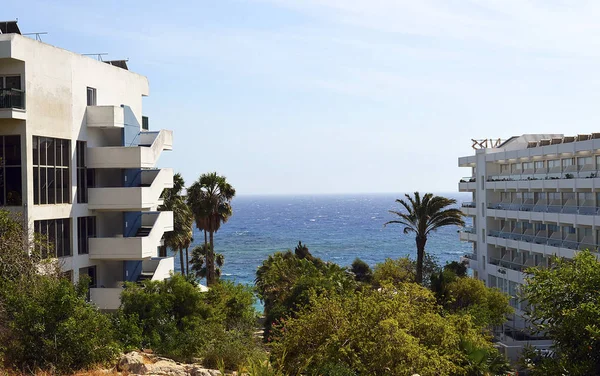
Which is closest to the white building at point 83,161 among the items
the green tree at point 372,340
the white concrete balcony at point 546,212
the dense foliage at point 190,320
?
the dense foliage at point 190,320

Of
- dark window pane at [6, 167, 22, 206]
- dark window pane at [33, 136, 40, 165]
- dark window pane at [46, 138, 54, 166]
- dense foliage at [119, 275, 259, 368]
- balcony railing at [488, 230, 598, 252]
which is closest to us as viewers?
dense foliage at [119, 275, 259, 368]

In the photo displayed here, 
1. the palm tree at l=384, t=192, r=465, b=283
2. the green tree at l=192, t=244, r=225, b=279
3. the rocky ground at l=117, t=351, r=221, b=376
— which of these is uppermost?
the palm tree at l=384, t=192, r=465, b=283

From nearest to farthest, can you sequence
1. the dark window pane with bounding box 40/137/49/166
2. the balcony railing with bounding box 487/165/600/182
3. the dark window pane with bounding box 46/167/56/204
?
the dark window pane with bounding box 40/137/49/166, the dark window pane with bounding box 46/167/56/204, the balcony railing with bounding box 487/165/600/182

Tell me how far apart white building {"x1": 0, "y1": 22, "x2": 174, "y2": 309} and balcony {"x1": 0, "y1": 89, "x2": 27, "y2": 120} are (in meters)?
0.04

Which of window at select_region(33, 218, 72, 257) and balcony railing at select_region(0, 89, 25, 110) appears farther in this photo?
window at select_region(33, 218, 72, 257)

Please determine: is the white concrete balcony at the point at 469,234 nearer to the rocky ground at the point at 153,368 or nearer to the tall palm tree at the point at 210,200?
the tall palm tree at the point at 210,200

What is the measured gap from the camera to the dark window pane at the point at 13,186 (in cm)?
3136

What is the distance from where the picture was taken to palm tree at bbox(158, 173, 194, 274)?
54625mm

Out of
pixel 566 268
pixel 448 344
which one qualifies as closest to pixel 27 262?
pixel 448 344

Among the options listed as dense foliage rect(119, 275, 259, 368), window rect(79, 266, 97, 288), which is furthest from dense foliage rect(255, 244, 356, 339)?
window rect(79, 266, 97, 288)

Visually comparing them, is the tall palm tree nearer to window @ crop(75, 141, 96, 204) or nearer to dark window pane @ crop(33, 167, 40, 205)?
window @ crop(75, 141, 96, 204)

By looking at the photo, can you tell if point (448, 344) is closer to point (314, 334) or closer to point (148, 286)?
point (314, 334)

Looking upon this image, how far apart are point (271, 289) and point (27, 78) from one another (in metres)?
23.6

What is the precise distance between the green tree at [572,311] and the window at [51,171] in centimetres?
2044
